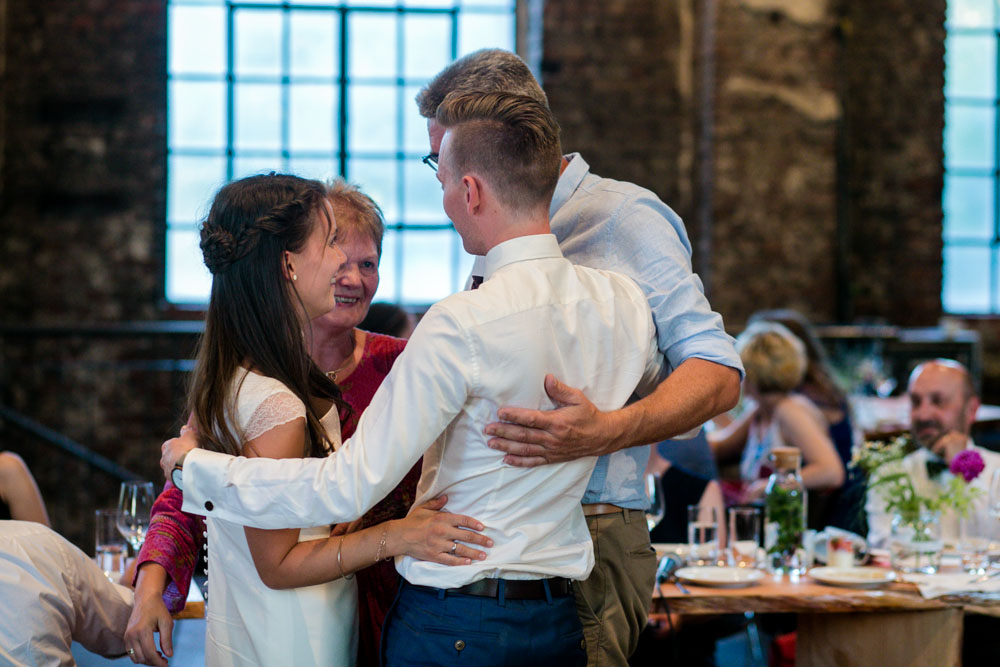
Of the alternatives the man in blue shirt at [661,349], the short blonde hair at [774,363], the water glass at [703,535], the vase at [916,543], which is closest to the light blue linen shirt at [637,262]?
the man in blue shirt at [661,349]

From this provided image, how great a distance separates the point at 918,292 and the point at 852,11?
214 cm

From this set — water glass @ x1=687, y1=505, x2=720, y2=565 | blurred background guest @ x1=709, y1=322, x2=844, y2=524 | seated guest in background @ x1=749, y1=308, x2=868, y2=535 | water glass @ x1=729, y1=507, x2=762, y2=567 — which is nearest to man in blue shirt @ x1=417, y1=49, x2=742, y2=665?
water glass @ x1=687, y1=505, x2=720, y2=565

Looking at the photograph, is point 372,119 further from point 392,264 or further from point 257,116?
point 392,264

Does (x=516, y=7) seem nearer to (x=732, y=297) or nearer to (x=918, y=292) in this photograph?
(x=732, y=297)

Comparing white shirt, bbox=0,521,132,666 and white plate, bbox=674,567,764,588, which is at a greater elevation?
white shirt, bbox=0,521,132,666

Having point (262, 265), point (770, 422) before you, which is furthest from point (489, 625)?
point (770, 422)

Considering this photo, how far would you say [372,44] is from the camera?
6977 millimetres

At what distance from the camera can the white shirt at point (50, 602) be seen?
1.76 m

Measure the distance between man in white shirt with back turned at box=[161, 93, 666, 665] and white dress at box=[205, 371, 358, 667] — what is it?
0.34 feet

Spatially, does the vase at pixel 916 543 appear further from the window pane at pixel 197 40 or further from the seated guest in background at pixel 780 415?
the window pane at pixel 197 40

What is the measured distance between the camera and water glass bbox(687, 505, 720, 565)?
8.99ft

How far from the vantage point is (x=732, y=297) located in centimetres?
652

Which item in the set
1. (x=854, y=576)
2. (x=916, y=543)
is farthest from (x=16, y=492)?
(x=916, y=543)

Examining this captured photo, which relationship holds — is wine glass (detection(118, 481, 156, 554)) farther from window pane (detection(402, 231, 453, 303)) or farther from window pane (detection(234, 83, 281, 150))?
window pane (detection(234, 83, 281, 150))
